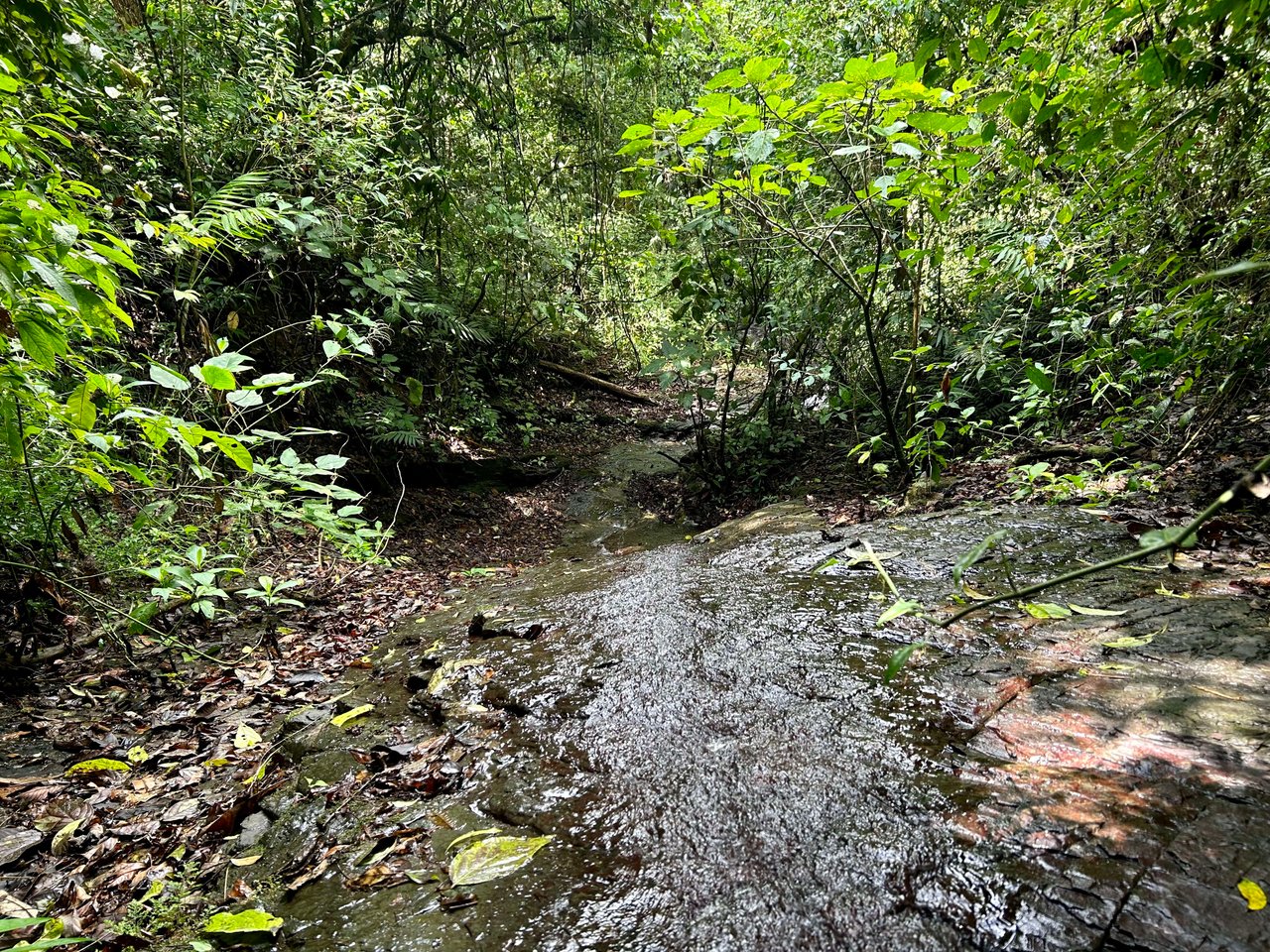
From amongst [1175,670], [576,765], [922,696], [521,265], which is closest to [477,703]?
[576,765]

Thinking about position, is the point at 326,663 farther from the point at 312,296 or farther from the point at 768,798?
the point at 312,296

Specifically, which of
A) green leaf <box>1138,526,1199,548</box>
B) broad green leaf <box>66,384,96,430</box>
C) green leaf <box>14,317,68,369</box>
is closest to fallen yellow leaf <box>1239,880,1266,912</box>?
green leaf <box>1138,526,1199,548</box>

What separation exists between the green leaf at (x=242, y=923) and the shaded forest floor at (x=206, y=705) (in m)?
0.13

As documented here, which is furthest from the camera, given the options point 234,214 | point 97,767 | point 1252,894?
point 234,214

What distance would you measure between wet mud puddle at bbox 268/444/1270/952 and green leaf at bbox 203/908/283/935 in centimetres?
5

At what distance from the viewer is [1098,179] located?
3.32 m

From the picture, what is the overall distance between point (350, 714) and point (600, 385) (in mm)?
10000

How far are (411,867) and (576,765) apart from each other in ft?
1.73

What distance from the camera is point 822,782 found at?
156 cm

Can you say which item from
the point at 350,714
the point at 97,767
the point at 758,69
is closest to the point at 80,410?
the point at 97,767

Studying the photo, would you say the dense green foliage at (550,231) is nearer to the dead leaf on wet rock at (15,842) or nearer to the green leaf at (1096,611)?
the dead leaf on wet rock at (15,842)

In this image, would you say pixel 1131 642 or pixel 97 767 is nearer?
pixel 1131 642

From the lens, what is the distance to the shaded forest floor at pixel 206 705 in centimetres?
166

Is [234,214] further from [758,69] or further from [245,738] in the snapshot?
[758,69]
